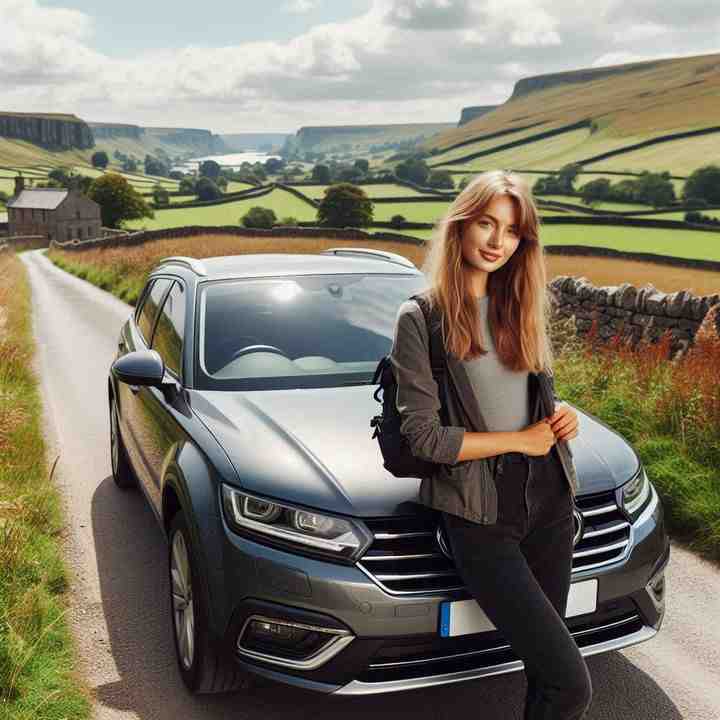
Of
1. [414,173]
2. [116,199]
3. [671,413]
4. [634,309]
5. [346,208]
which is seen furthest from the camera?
[414,173]

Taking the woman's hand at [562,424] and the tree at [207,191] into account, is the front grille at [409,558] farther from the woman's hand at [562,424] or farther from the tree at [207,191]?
the tree at [207,191]

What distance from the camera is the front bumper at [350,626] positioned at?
109 inches

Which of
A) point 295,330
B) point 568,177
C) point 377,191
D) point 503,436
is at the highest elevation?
point 503,436

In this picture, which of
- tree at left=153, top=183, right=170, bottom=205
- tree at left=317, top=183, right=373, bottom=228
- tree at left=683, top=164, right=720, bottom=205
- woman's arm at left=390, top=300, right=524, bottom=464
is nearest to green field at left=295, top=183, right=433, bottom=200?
tree at left=317, top=183, right=373, bottom=228

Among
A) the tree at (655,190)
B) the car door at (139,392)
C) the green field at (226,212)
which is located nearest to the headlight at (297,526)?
the car door at (139,392)

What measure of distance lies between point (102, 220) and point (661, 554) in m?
116

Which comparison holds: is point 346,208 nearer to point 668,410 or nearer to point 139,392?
point 668,410

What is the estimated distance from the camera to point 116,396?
6.07 metres

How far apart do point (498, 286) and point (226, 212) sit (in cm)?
9657

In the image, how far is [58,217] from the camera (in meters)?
106

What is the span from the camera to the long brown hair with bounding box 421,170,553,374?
2.51 m

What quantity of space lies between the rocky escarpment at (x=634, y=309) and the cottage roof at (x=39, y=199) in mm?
105694

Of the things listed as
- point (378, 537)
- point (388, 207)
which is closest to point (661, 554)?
point (378, 537)

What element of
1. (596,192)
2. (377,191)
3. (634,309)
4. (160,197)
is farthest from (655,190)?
(634,309)
